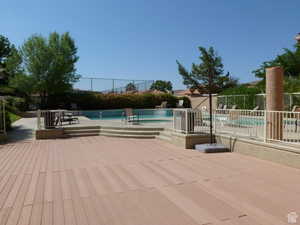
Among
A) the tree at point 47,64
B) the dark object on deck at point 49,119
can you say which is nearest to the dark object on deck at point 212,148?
the dark object on deck at point 49,119

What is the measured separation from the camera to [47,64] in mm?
20922

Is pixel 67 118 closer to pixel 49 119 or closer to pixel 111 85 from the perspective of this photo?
pixel 49 119

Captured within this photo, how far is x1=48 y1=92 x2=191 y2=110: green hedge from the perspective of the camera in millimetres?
22755

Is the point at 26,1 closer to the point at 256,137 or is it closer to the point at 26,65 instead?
the point at 256,137

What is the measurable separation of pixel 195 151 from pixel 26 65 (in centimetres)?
1998

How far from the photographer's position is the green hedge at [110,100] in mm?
22755

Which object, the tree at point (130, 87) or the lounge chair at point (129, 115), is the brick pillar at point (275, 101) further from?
the tree at point (130, 87)

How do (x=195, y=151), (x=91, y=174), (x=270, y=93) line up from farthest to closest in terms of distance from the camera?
(x=195, y=151), (x=270, y=93), (x=91, y=174)

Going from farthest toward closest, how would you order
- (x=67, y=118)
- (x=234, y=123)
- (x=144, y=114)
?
(x=144, y=114)
(x=67, y=118)
(x=234, y=123)

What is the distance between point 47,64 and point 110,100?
7.01 metres

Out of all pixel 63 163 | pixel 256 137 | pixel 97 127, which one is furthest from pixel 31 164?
pixel 256 137

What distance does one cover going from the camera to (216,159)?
578cm

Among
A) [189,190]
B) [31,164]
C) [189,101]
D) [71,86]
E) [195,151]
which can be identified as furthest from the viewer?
[189,101]

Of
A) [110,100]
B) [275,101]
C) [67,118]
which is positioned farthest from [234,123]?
[110,100]
